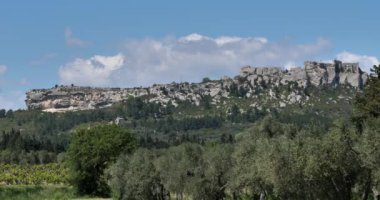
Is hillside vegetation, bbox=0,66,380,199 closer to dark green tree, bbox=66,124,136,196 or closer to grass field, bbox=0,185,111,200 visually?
dark green tree, bbox=66,124,136,196

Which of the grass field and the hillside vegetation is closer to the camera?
the hillside vegetation

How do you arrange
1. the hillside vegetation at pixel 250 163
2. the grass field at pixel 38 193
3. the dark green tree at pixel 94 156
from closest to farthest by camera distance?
1. the hillside vegetation at pixel 250 163
2. the grass field at pixel 38 193
3. the dark green tree at pixel 94 156

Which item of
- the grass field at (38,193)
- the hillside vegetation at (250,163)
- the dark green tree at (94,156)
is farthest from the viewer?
the dark green tree at (94,156)

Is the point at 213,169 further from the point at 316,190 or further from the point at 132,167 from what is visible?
the point at 316,190

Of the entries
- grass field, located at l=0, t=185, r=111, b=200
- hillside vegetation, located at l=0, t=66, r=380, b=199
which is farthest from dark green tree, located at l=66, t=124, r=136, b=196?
grass field, located at l=0, t=185, r=111, b=200

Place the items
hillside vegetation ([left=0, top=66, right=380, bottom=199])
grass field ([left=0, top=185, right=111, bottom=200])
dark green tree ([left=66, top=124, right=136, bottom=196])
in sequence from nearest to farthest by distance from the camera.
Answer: hillside vegetation ([left=0, top=66, right=380, bottom=199]) → grass field ([left=0, top=185, right=111, bottom=200]) → dark green tree ([left=66, top=124, right=136, bottom=196])

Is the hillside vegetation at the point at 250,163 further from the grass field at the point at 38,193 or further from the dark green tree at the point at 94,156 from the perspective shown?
the grass field at the point at 38,193

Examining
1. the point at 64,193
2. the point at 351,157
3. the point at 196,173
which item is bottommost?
the point at 64,193

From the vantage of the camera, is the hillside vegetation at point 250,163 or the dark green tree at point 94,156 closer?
the hillside vegetation at point 250,163

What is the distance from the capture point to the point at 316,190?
136 ft

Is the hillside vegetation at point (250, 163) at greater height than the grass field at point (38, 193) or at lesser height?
greater

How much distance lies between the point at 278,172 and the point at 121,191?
127 feet

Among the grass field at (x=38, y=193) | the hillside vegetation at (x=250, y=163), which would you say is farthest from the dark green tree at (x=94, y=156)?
the grass field at (x=38, y=193)

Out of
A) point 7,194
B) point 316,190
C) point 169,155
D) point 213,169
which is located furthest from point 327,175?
point 7,194
